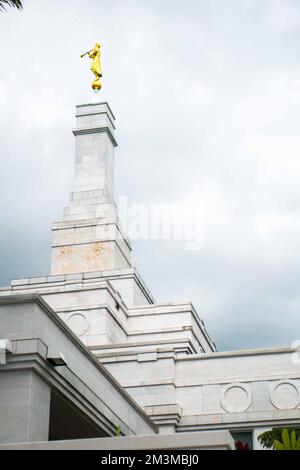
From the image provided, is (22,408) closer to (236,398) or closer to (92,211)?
(236,398)

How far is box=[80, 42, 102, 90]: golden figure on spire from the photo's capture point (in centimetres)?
4684

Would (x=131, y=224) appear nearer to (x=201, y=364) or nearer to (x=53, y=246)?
(x=53, y=246)

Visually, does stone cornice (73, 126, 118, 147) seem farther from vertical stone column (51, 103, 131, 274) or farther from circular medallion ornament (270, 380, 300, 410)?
circular medallion ornament (270, 380, 300, 410)

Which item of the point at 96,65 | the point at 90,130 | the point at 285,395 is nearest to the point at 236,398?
the point at 285,395

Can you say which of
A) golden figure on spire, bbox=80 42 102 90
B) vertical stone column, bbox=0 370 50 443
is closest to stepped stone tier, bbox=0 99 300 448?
vertical stone column, bbox=0 370 50 443

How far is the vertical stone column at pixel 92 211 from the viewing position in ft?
132

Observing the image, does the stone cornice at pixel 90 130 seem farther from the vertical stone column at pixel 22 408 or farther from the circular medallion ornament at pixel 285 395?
the vertical stone column at pixel 22 408

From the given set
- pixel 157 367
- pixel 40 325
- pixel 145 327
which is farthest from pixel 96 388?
pixel 145 327

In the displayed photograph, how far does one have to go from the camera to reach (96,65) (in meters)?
47.0

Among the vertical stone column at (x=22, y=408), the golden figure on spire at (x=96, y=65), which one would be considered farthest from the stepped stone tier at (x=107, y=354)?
the golden figure on spire at (x=96, y=65)

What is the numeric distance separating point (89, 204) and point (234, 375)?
1503 cm

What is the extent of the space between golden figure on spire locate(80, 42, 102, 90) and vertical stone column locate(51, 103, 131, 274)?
2.13 metres

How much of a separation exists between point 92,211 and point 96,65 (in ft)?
32.0

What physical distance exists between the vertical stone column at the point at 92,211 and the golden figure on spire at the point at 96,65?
2.13m
